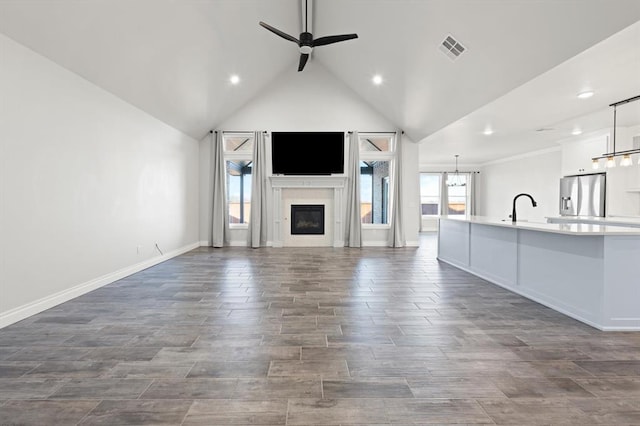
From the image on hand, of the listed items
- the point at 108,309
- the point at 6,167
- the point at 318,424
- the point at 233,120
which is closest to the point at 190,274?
the point at 108,309

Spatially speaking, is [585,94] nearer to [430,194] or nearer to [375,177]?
[375,177]

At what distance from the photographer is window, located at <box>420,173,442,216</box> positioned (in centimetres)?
1263

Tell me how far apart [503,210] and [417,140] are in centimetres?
572

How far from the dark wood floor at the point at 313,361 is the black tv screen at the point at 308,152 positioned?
4482mm

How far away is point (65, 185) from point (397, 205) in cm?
653

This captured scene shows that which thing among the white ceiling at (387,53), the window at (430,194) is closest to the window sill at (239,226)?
the white ceiling at (387,53)

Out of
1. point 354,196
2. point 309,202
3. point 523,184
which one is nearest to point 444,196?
point 523,184

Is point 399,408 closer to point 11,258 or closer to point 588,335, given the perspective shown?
point 588,335

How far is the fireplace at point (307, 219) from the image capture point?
805 centimetres

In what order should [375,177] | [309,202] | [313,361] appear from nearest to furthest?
1. [313,361]
2. [309,202]
3. [375,177]

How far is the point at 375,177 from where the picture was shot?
8.17 meters

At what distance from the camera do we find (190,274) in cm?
472

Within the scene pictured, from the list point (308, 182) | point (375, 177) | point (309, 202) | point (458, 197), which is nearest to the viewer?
point (308, 182)

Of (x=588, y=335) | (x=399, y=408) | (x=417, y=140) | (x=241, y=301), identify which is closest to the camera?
(x=399, y=408)
